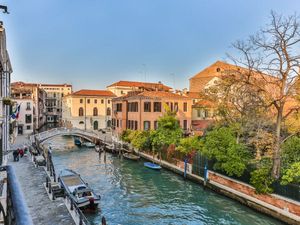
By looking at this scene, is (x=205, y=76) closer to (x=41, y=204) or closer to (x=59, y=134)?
(x=59, y=134)

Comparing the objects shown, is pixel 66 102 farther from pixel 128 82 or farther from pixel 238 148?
pixel 238 148

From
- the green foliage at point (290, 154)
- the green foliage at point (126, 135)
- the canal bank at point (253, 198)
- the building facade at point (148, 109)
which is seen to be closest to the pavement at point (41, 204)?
the canal bank at point (253, 198)

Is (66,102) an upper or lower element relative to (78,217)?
upper

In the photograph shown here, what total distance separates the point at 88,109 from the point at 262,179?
146 ft

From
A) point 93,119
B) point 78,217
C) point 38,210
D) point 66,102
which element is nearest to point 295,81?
point 78,217

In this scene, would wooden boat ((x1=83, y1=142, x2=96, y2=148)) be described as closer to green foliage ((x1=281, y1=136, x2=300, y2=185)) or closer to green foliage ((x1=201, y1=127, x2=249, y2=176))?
green foliage ((x1=201, y1=127, x2=249, y2=176))

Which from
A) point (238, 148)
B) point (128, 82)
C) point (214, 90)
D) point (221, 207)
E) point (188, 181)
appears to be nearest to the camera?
point (221, 207)

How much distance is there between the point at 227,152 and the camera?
61.0ft

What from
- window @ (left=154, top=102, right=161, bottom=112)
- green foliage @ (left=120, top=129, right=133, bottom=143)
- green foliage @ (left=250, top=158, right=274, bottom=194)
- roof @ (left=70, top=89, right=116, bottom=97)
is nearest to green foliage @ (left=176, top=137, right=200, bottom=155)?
green foliage @ (left=250, top=158, right=274, bottom=194)

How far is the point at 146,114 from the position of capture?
116 ft

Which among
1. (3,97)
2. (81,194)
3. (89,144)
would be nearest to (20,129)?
(89,144)

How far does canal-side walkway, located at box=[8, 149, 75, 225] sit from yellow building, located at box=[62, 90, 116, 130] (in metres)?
37.3

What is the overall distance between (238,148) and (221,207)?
3.99 metres

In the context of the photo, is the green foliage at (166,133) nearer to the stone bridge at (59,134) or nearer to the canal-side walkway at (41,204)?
the canal-side walkway at (41,204)
